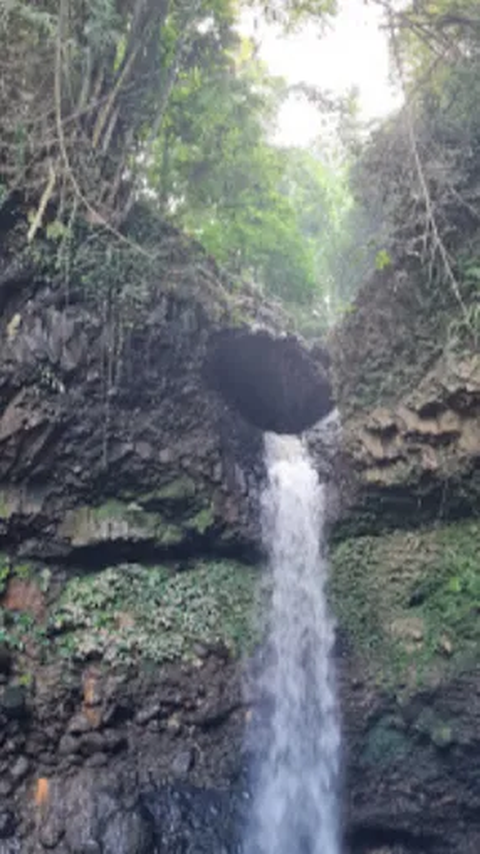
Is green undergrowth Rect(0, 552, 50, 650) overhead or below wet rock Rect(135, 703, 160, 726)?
overhead

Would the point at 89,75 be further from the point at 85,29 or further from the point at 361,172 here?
the point at 361,172

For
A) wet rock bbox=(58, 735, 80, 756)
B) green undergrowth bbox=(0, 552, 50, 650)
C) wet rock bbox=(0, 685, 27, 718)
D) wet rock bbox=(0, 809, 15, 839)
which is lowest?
wet rock bbox=(0, 809, 15, 839)

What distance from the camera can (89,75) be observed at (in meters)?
9.90

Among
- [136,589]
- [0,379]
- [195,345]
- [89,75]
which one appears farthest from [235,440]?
[89,75]

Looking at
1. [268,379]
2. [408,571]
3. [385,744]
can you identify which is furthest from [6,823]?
[268,379]

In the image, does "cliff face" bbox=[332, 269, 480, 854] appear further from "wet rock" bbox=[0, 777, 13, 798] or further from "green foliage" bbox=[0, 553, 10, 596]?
"green foliage" bbox=[0, 553, 10, 596]

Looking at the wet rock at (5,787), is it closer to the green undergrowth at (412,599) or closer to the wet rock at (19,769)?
the wet rock at (19,769)

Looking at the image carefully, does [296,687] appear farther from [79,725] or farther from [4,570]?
[4,570]

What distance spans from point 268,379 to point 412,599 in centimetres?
482

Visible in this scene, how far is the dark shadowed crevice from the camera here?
11.2 metres

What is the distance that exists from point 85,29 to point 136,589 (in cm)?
827

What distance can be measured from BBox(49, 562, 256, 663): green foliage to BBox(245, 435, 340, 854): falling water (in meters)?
0.60

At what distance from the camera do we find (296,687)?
359 inches

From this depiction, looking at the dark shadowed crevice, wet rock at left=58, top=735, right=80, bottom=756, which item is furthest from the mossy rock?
the dark shadowed crevice
